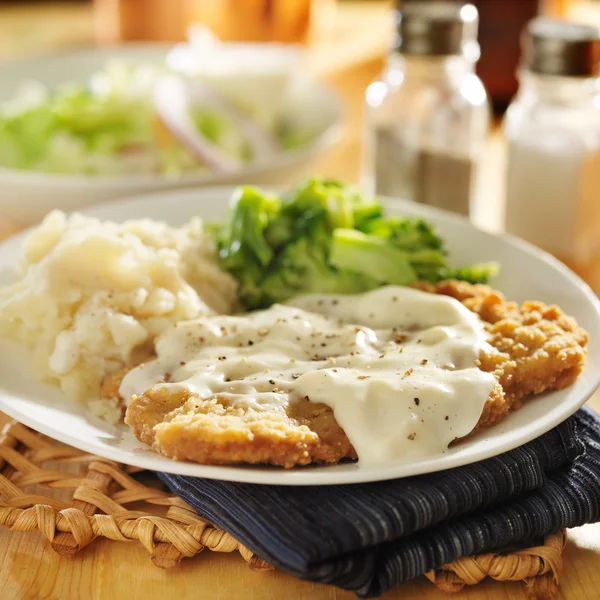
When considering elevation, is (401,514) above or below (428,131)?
below

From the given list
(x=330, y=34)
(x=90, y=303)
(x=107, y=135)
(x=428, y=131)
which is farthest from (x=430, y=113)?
(x=330, y=34)

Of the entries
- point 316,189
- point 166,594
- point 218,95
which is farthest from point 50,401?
point 218,95

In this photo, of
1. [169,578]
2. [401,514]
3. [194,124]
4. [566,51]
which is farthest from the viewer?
[194,124]

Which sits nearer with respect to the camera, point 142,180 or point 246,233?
point 246,233

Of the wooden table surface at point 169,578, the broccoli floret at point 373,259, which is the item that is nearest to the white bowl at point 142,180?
the broccoli floret at point 373,259

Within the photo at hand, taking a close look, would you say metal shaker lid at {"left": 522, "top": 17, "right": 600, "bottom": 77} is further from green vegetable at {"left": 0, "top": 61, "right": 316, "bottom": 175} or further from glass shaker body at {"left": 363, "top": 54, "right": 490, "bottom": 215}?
green vegetable at {"left": 0, "top": 61, "right": 316, "bottom": 175}

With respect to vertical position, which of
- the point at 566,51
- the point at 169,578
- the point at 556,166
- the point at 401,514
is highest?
the point at 566,51

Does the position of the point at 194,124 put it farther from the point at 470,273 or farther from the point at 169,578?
the point at 169,578

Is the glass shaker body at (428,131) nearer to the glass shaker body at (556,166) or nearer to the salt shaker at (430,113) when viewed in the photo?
the salt shaker at (430,113)
